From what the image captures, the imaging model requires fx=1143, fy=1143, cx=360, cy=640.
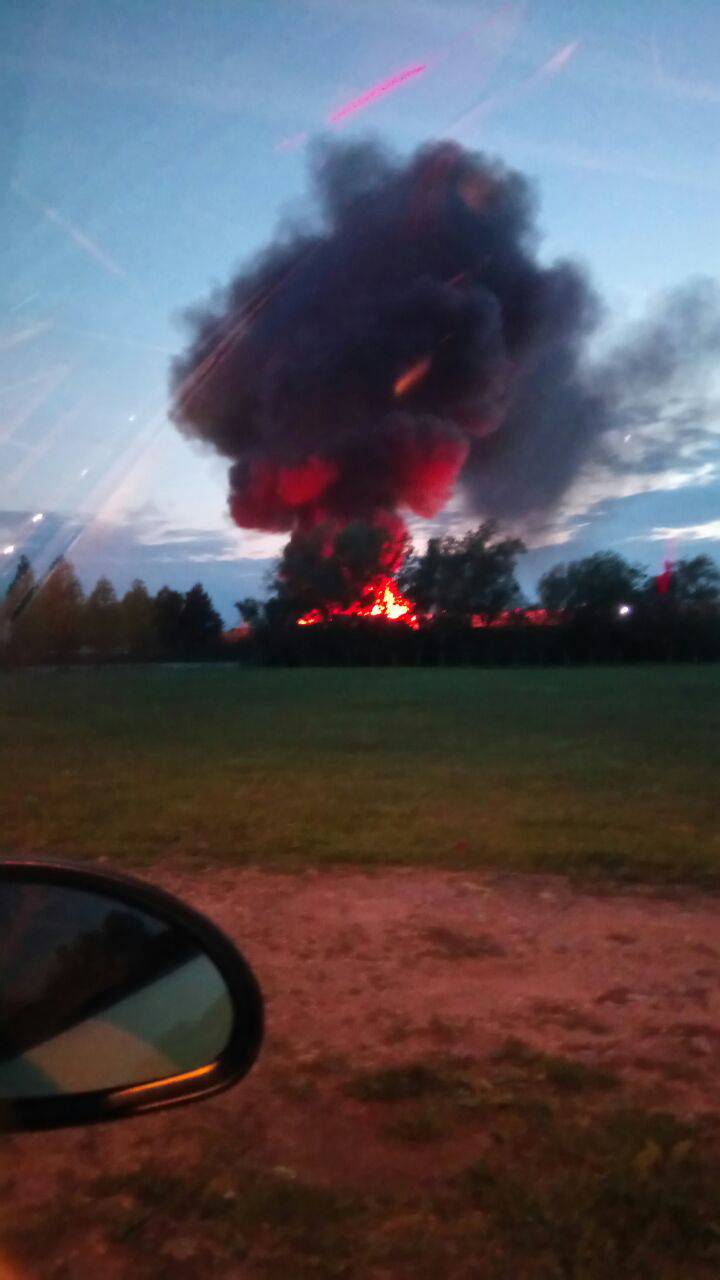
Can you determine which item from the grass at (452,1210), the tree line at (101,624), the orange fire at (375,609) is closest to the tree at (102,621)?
the tree line at (101,624)

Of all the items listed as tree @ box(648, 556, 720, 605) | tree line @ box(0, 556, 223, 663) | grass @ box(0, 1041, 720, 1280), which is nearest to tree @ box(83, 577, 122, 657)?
tree line @ box(0, 556, 223, 663)

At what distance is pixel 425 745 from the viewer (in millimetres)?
16828

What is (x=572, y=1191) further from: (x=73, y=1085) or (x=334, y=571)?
(x=334, y=571)

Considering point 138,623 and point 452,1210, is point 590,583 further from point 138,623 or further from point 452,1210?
point 452,1210

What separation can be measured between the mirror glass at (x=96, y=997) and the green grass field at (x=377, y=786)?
5.67 m

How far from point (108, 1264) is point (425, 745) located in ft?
45.5

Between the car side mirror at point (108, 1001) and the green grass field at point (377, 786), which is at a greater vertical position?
the car side mirror at point (108, 1001)

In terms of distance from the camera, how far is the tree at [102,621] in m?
74.5

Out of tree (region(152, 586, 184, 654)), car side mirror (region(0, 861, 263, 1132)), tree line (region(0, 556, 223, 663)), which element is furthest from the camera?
tree (region(152, 586, 184, 654))

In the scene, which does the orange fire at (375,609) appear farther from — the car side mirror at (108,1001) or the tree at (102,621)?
the car side mirror at (108,1001)

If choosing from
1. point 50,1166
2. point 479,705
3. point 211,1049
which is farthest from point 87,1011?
point 479,705

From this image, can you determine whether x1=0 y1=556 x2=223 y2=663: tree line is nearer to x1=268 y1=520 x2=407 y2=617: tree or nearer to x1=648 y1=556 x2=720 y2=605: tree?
x1=268 y1=520 x2=407 y2=617: tree

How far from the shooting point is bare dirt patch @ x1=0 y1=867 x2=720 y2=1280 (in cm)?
348

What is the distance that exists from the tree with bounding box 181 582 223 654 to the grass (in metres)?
79.5
